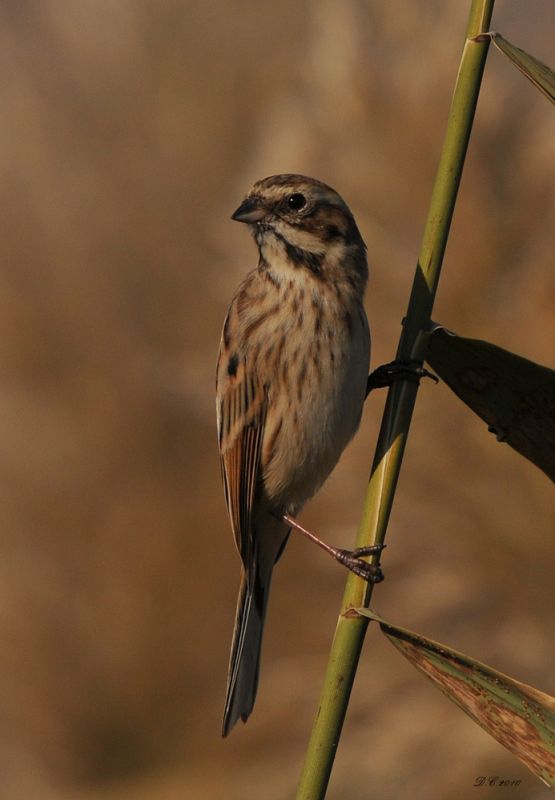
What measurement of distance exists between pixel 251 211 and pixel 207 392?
2.65 ft

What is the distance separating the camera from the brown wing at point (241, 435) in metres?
2.64

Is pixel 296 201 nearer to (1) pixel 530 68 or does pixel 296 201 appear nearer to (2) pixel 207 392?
(2) pixel 207 392

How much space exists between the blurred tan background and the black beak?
576 mm

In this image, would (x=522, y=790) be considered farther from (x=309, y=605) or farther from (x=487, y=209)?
(x=487, y=209)

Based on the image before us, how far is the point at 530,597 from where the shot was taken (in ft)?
9.84

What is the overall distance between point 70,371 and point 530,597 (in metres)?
1.41

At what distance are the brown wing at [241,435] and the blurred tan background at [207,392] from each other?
0.47 meters

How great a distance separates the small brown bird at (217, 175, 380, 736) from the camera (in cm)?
249

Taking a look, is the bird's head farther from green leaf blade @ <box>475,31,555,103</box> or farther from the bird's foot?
the bird's foot
